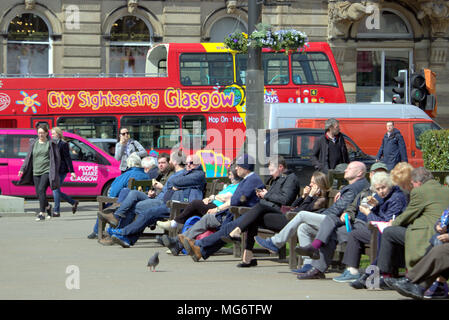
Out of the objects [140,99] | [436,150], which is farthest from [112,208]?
[140,99]

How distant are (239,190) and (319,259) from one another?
1.88m

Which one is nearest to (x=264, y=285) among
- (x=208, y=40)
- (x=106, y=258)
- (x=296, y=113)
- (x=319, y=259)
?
(x=319, y=259)

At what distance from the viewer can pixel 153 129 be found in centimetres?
2597

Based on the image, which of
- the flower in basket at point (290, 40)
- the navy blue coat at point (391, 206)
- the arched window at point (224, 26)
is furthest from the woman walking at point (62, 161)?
the arched window at point (224, 26)

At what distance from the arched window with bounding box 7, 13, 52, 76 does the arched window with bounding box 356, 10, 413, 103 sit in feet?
34.2

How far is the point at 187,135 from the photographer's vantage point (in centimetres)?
2608

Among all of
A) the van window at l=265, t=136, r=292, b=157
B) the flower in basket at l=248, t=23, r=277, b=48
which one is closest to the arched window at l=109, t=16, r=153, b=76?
the van window at l=265, t=136, r=292, b=157

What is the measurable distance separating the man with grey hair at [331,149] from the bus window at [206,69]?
11.1 m

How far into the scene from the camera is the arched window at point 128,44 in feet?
109

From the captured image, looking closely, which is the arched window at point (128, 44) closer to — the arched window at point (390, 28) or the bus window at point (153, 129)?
the bus window at point (153, 129)

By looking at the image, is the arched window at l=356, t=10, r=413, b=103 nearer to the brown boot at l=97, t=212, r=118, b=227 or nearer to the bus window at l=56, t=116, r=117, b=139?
the bus window at l=56, t=116, r=117, b=139

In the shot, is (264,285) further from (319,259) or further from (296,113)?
(296,113)

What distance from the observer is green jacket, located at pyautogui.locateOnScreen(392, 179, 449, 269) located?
8.39 meters

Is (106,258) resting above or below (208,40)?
below
